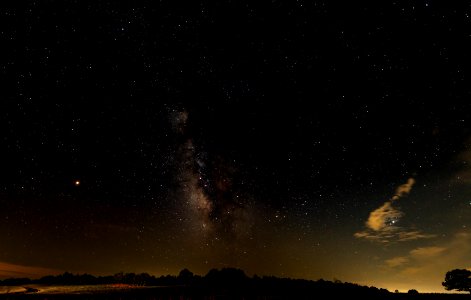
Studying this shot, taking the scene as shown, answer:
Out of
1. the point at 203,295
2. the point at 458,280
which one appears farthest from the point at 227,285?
the point at 458,280

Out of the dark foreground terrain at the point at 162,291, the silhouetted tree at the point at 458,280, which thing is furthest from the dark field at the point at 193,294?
the silhouetted tree at the point at 458,280

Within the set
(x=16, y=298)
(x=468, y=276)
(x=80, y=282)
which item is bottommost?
(x=16, y=298)

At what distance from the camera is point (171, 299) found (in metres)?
16.3

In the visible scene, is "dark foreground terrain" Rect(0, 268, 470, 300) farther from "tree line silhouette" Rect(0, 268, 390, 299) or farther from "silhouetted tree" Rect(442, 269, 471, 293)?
"silhouetted tree" Rect(442, 269, 471, 293)

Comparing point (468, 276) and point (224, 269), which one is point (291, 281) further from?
point (468, 276)

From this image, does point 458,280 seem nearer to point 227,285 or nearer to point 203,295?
point 227,285

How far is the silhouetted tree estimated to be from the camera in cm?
2866

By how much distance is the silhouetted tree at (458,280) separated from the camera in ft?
94.0

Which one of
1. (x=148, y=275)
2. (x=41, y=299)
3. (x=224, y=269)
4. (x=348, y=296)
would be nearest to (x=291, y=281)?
(x=348, y=296)

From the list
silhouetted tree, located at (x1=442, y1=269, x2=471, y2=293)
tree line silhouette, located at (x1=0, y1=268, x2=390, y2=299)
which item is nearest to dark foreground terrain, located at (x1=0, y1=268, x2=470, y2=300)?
tree line silhouette, located at (x1=0, y1=268, x2=390, y2=299)

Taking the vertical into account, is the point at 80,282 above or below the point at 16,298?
above

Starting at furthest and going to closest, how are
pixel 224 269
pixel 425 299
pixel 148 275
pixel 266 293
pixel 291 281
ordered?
pixel 224 269 → pixel 148 275 → pixel 291 281 → pixel 425 299 → pixel 266 293

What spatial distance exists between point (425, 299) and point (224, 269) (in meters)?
16.7

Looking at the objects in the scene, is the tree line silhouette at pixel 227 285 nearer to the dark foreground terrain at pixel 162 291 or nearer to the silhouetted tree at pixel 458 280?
the dark foreground terrain at pixel 162 291
